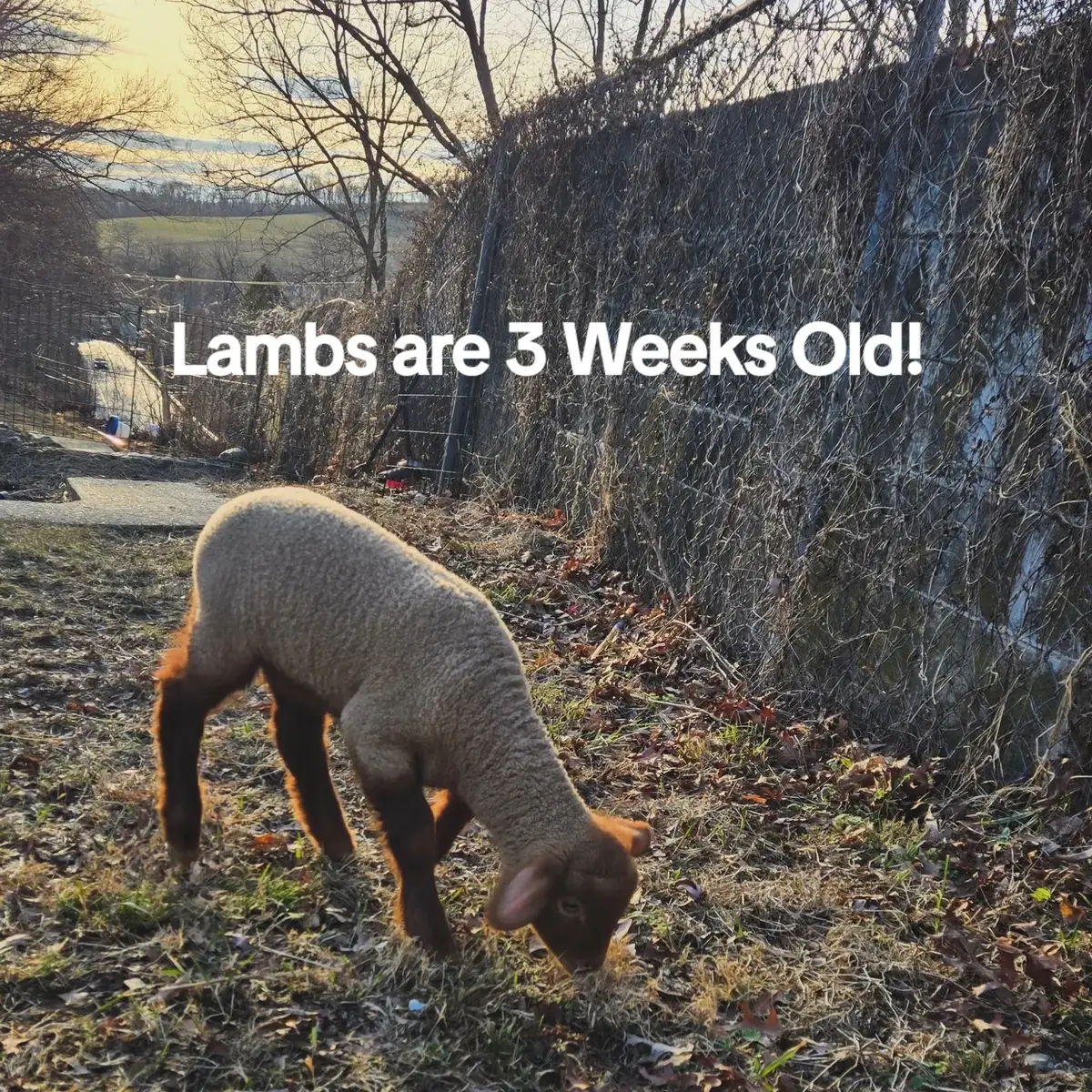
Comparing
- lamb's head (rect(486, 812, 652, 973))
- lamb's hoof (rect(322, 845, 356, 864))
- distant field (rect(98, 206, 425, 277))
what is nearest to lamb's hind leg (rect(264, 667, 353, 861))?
lamb's hoof (rect(322, 845, 356, 864))

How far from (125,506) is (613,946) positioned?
7263mm

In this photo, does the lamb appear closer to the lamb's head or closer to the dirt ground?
the lamb's head

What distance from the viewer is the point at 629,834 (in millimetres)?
3303

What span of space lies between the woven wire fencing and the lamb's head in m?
2.36

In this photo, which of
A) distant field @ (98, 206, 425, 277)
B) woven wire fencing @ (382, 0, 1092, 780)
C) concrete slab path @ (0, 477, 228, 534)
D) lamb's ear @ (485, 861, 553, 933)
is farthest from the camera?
distant field @ (98, 206, 425, 277)

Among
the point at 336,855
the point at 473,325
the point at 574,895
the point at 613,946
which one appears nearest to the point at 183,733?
the point at 336,855

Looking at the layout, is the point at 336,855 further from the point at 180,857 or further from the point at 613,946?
the point at 613,946

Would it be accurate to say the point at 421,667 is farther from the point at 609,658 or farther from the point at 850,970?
the point at 609,658

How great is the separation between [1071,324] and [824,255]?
5.89 ft

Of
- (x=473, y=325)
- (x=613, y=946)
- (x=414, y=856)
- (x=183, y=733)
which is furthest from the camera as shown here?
(x=473, y=325)

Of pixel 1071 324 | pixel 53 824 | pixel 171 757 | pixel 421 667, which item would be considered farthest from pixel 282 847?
pixel 1071 324

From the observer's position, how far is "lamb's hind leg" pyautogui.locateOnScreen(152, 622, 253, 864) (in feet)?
12.0

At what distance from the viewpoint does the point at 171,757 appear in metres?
3.68

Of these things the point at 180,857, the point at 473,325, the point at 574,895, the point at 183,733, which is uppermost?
the point at 473,325
